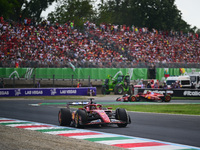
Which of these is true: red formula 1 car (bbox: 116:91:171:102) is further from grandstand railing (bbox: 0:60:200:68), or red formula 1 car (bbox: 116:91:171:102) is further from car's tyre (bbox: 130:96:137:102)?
grandstand railing (bbox: 0:60:200:68)

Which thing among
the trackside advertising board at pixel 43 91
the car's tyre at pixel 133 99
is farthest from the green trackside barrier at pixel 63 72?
the car's tyre at pixel 133 99

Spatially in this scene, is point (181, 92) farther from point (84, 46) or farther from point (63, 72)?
point (84, 46)

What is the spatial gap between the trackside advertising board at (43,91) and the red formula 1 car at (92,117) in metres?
22.6

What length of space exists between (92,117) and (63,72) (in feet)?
85.9

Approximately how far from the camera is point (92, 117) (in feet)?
42.6

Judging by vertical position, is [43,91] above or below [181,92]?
above

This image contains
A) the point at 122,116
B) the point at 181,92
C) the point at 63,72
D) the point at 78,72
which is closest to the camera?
Result: the point at 122,116

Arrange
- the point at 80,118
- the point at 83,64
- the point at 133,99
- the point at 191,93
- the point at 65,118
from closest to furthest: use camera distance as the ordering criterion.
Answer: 1. the point at 80,118
2. the point at 65,118
3. the point at 133,99
4. the point at 191,93
5. the point at 83,64

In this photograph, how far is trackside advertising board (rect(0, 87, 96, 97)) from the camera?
35.1 meters

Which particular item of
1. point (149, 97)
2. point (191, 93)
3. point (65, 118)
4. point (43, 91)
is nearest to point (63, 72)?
point (43, 91)

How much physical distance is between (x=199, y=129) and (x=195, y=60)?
4327 centimetres

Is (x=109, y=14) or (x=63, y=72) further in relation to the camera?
(x=109, y=14)

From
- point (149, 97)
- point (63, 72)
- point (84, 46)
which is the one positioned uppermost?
point (84, 46)

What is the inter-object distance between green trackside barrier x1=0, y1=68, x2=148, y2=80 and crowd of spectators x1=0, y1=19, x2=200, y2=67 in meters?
0.55
